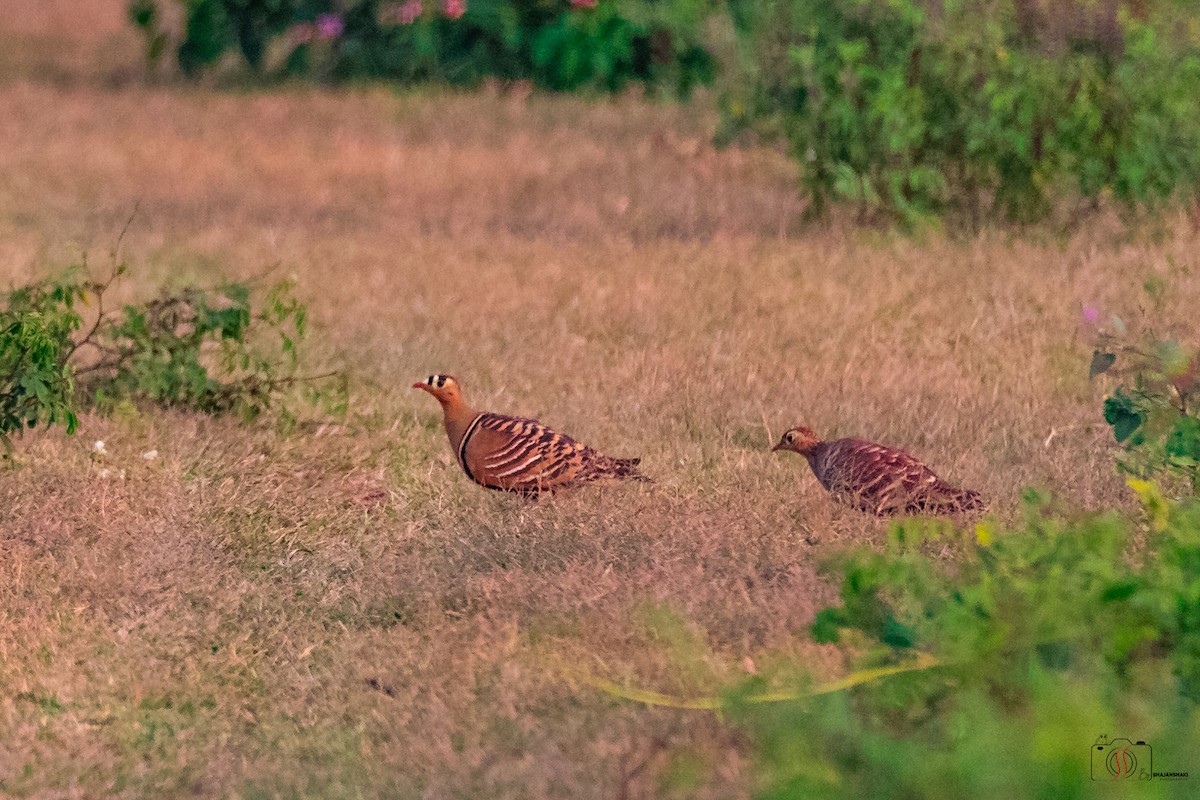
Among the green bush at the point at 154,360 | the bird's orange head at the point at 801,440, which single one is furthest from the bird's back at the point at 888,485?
the green bush at the point at 154,360

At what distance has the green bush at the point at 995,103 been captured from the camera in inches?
339

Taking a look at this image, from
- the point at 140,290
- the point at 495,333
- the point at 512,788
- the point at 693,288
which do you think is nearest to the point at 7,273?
the point at 140,290

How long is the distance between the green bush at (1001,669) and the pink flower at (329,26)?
11.5m

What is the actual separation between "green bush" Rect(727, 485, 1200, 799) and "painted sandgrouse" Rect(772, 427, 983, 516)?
38.8 inches

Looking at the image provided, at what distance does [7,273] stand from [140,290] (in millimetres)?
606

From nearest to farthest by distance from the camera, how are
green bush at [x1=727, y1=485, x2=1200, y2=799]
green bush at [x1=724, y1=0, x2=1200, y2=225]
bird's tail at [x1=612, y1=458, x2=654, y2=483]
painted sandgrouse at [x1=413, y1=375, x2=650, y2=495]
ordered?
green bush at [x1=727, y1=485, x2=1200, y2=799] → painted sandgrouse at [x1=413, y1=375, x2=650, y2=495] → bird's tail at [x1=612, y1=458, x2=654, y2=483] → green bush at [x1=724, y1=0, x2=1200, y2=225]

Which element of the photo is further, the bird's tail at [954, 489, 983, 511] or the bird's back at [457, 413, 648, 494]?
the bird's back at [457, 413, 648, 494]

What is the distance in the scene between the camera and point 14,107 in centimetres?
1345

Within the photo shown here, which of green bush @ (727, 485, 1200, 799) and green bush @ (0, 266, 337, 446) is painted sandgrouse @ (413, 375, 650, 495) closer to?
green bush @ (0, 266, 337, 446)

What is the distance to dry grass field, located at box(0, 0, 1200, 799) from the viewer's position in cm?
399

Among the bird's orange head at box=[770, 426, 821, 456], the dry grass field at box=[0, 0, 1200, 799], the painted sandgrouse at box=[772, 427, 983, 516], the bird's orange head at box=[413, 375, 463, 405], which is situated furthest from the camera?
the bird's orange head at box=[413, 375, 463, 405]

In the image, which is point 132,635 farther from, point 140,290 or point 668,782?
point 140,290

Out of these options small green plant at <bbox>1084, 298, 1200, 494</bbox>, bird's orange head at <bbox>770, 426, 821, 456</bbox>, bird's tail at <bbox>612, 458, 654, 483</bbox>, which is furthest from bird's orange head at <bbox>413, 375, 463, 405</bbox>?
small green plant at <bbox>1084, 298, 1200, 494</bbox>
